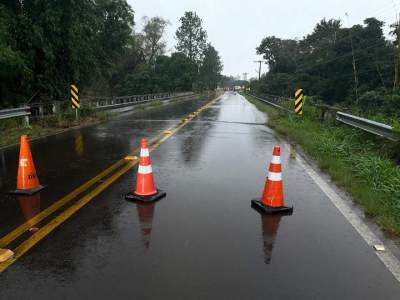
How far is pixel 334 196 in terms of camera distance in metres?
6.09

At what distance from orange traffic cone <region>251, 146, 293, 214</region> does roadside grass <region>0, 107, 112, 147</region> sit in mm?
8156

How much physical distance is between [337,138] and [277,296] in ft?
28.7

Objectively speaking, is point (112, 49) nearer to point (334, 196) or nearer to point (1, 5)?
point (1, 5)

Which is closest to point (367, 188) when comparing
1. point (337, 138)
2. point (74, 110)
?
point (337, 138)

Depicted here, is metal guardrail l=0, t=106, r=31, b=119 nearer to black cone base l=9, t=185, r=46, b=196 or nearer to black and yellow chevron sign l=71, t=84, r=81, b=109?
black and yellow chevron sign l=71, t=84, r=81, b=109

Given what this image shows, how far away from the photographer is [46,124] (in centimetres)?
1477

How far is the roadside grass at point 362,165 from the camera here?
17.5 ft

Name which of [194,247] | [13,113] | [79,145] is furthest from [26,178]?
[13,113]

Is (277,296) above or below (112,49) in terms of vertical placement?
below

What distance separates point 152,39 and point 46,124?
76797 millimetres

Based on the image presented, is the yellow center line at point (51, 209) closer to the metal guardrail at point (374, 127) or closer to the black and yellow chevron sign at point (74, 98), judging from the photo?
the metal guardrail at point (374, 127)

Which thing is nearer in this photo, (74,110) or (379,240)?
(379,240)

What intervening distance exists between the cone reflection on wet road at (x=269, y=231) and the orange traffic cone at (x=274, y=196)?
0.56ft

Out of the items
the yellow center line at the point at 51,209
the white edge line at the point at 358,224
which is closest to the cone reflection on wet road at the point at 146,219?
the yellow center line at the point at 51,209
